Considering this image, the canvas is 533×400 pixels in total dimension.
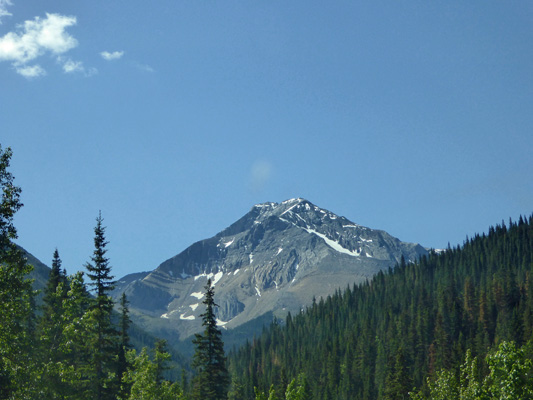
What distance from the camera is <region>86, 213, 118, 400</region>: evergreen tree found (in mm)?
48031

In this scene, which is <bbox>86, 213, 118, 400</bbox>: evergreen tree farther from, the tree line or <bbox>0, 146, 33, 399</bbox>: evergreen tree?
<bbox>0, 146, 33, 399</bbox>: evergreen tree

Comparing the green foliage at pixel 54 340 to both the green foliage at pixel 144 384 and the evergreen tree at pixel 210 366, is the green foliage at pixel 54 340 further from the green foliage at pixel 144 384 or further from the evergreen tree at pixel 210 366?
the evergreen tree at pixel 210 366

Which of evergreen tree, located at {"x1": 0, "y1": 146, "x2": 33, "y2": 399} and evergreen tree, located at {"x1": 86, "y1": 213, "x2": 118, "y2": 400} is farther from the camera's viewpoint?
evergreen tree, located at {"x1": 86, "y1": 213, "x2": 118, "y2": 400}

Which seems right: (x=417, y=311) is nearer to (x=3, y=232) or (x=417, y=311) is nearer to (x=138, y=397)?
(x=138, y=397)

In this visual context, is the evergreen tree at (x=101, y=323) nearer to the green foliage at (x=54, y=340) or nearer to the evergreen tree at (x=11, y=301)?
the green foliage at (x=54, y=340)

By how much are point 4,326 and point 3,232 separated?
528 cm

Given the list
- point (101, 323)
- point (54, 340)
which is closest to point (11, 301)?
point (54, 340)

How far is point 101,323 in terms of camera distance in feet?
159

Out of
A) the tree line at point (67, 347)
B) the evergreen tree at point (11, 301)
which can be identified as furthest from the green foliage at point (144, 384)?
the evergreen tree at point (11, 301)

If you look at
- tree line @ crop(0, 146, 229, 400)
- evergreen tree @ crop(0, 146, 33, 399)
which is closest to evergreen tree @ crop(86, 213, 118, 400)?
tree line @ crop(0, 146, 229, 400)

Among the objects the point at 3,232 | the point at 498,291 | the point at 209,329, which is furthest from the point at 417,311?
the point at 3,232

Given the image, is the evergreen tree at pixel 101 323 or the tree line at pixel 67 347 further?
the evergreen tree at pixel 101 323

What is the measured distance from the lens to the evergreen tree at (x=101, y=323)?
4803 centimetres

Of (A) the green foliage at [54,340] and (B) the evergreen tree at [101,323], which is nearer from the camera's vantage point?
(A) the green foliage at [54,340]
